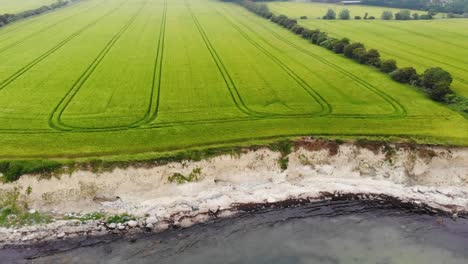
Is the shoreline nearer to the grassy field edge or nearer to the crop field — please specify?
the grassy field edge

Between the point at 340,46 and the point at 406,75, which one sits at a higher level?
the point at 340,46

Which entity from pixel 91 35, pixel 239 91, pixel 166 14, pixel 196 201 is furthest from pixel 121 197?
pixel 166 14

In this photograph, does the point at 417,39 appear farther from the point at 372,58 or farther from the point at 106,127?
the point at 106,127

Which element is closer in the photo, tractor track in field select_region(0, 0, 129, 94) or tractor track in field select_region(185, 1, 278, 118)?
tractor track in field select_region(185, 1, 278, 118)

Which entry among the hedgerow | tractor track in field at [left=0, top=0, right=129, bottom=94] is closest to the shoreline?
the hedgerow

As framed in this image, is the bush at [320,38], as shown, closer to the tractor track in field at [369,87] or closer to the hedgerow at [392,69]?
the hedgerow at [392,69]

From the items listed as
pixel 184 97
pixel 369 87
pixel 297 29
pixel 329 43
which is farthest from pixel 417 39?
pixel 184 97
